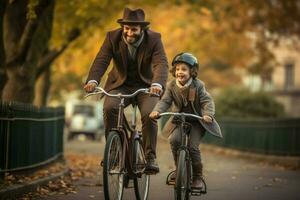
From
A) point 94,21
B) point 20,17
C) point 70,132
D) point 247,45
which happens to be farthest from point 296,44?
point 20,17

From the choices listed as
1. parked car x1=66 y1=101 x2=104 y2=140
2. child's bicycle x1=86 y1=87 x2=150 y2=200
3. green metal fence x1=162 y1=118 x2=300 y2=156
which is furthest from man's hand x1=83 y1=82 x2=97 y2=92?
parked car x1=66 y1=101 x2=104 y2=140

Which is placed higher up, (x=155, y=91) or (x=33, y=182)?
(x=155, y=91)

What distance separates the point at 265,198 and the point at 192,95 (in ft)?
9.67

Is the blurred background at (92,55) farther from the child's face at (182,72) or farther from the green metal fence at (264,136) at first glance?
the child's face at (182,72)

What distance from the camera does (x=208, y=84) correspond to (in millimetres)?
58812

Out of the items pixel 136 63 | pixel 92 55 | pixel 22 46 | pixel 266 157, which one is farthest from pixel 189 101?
pixel 92 55

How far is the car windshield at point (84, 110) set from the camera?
42.7 meters

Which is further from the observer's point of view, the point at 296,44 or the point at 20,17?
the point at 296,44

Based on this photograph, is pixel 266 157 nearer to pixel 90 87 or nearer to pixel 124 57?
pixel 124 57

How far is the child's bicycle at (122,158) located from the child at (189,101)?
36cm

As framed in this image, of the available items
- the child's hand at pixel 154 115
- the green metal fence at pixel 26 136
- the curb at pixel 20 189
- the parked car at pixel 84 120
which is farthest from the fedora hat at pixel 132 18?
the parked car at pixel 84 120

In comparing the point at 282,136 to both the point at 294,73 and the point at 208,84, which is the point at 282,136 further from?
the point at 294,73

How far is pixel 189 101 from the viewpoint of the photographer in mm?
9164

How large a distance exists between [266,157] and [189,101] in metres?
13.8
